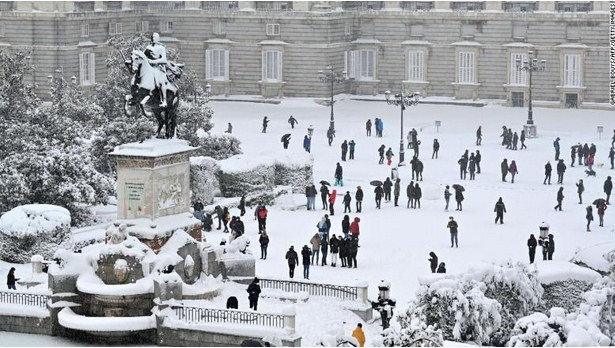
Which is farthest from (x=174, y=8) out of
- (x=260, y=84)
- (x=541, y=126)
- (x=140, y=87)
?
(x=140, y=87)

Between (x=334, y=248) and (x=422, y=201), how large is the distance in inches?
436

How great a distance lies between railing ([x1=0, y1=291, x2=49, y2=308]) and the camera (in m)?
40.9

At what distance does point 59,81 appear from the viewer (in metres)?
66.9

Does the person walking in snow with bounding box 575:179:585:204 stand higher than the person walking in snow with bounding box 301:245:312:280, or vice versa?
the person walking in snow with bounding box 575:179:585:204

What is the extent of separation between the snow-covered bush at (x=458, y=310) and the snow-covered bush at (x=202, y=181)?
66.1ft

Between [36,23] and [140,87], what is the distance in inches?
1703

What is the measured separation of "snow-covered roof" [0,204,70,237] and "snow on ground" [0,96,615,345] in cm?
105

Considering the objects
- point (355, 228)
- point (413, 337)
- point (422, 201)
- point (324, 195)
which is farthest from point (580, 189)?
point (413, 337)

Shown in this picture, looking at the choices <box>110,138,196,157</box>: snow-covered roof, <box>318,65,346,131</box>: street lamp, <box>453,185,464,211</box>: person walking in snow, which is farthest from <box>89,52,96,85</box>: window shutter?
<box>110,138,196,157</box>: snow-covered roof

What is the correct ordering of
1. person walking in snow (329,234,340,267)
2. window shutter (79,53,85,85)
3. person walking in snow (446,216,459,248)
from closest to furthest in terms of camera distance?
person walking in snow (329,234,340,267), person walking in snow (446,216,459,248), window shutter (79,53,85,85)

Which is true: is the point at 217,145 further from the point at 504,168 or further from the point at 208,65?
the point at 208,65

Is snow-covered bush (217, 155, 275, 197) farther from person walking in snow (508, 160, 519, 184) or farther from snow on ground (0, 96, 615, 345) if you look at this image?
person walking in snow (508, 160, 519, 184)

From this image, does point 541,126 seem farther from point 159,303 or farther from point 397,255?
point 159,303

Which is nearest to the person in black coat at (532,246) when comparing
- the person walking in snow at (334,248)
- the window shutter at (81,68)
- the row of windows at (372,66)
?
the person walking in snow at (334,248)
